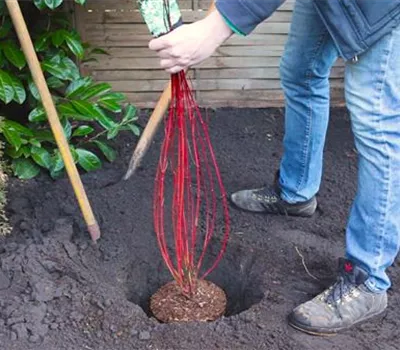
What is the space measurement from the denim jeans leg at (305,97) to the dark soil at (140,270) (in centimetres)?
18

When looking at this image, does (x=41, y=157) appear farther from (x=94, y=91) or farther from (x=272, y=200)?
(x=272, y=200)

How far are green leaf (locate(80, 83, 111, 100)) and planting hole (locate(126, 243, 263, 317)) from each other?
0.83 meters

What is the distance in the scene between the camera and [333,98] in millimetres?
3795

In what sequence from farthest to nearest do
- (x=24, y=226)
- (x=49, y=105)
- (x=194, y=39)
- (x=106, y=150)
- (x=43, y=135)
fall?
(x=106, y=150) < (x=43, y=135) < (x=24, y=226) < (x=49, y=105) < (x=194, y=39)

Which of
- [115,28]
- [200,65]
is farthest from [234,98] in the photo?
[115,28]

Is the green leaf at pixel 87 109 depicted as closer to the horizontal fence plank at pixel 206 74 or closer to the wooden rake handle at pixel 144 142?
the wooden rake handle at pixel 144 142

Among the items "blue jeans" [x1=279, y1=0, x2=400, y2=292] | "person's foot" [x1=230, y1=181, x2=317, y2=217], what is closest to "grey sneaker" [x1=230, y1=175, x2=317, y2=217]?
"person's foot" [x1=230, y1=181, x2=317, y2=217]

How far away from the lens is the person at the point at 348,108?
176cm

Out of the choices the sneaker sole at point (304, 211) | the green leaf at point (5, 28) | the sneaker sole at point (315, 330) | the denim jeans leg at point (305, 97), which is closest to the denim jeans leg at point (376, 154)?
the sneaker sole at point (315, 330)

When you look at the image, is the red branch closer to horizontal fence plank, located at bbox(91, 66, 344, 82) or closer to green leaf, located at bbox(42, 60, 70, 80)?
green leaf, located at bbox(42, 60, 70, 80)

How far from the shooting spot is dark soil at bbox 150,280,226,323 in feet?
7.63

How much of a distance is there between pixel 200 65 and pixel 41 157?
3.54 feet

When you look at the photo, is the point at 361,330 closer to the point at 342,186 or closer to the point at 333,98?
the point at 342,186

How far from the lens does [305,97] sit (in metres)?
2.53
